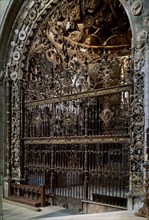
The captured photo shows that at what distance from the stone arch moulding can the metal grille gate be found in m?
0.30

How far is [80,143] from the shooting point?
617 centimetres

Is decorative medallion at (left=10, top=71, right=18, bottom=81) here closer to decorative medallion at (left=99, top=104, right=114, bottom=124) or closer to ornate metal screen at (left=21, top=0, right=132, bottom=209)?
ornate metal screen at (left=21, top=0, right=132, bottom=209)

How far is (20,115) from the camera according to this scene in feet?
24.6

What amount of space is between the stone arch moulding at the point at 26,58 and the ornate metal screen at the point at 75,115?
167mm

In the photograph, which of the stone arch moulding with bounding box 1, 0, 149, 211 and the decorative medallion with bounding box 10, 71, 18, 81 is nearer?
the stone arch moulding with bounding box 1, 0, 149, 211

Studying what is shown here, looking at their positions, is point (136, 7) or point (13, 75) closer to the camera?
point (136, 7)

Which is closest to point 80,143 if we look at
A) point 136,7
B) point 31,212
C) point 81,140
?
point 81,140

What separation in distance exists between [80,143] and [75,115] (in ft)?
1.78

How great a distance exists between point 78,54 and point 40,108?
2.50 m

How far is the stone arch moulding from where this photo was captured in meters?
4.98

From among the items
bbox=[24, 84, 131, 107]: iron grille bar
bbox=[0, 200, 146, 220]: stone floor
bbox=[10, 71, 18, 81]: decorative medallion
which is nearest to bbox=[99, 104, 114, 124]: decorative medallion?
bbox=[24, 84, 131, 107]: iron grille bar

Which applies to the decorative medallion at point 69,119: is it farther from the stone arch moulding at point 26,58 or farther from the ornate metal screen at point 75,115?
the stone arch moulding at point 26,58

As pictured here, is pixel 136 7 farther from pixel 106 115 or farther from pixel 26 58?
pixel 26 58

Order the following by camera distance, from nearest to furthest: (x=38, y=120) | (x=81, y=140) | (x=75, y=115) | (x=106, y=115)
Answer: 1. (x=106, y=115)
2. (x=81, y=140)
3. (x=75, y=115)
4. (x=38, y=120)
